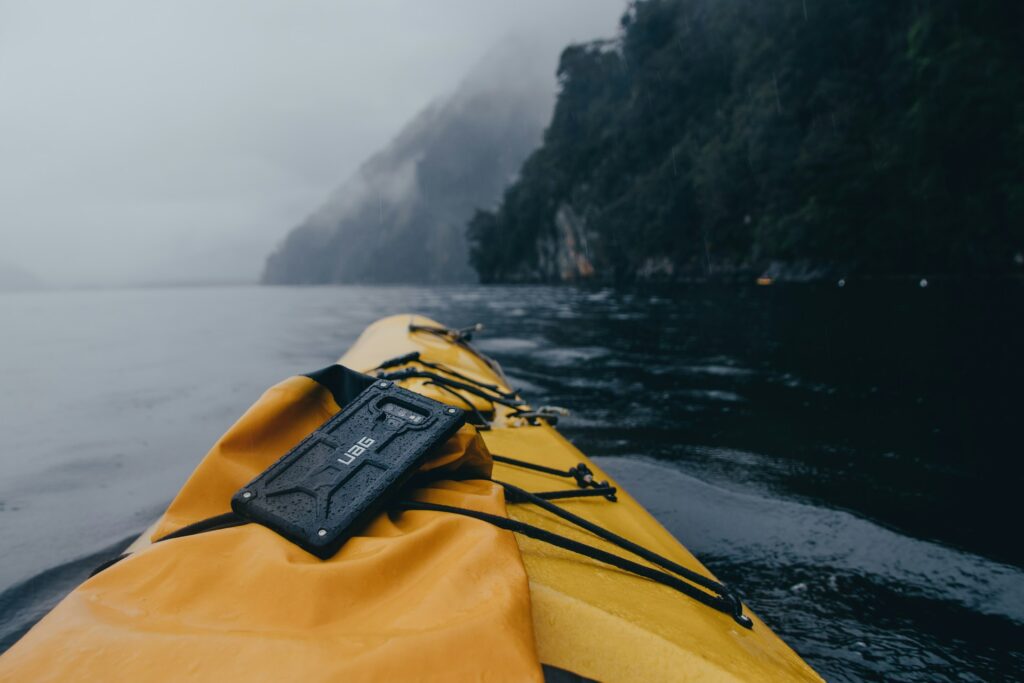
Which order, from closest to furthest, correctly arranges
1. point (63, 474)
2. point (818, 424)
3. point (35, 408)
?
1. point (63, 474)
2. point (818, 424)
3. point (35, 408)

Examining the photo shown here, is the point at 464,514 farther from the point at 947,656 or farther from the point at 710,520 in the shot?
the point at 710,520

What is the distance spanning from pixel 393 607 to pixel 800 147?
117 ft

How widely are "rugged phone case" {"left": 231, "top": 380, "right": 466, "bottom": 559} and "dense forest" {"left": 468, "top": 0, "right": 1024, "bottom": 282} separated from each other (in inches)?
1055

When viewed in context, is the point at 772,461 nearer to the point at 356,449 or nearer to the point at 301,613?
the point at 356,449

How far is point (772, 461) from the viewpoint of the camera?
315 centimetres

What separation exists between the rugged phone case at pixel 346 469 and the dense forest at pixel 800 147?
2678 cm

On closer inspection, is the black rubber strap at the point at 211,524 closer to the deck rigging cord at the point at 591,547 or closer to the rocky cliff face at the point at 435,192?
the deck rigging cord at the point at 591,547

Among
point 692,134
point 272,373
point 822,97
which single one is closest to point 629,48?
point 692,134

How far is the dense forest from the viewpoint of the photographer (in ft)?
70.7

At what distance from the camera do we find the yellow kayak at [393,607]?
73 cm

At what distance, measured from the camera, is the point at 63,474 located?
3.34 metres

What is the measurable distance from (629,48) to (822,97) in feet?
88.3

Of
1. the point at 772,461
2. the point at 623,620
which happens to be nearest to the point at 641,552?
the point at 623,620

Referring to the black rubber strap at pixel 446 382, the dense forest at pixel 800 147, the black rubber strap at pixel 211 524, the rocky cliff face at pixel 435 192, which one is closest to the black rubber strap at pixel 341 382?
the black rubber strap at pixel 211 524
